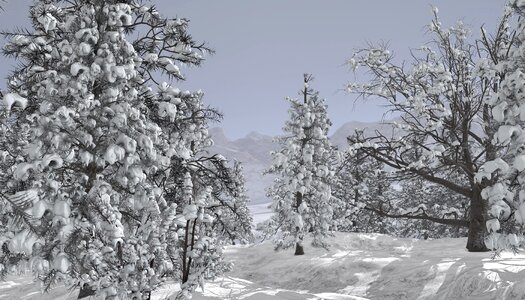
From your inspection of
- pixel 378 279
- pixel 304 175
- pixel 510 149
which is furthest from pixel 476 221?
pixel 304 175

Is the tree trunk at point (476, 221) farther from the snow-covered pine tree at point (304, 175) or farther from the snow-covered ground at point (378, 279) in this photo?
the snow-covered pine tree at point (304, 175)

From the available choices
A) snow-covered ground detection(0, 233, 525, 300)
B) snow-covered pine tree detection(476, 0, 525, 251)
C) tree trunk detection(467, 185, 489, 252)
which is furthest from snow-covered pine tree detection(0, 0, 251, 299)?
tree trunk detection(467, 185, 489, 252)

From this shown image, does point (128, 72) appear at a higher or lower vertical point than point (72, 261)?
higher

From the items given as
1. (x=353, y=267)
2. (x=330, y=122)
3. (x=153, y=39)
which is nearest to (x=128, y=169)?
(x=153, y=39)

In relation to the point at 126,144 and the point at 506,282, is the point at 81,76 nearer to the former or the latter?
the point at 126,144

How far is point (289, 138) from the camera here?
22219 mm

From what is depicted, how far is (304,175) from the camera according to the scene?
21344mm

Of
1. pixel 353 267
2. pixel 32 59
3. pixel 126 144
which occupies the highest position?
pixel 32 59

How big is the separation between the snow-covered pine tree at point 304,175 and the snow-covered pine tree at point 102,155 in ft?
34.1

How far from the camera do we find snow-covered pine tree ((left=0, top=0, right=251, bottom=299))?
6656 mm

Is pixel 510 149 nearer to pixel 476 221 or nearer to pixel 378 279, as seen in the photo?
pixel 476 221

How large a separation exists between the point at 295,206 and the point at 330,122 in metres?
5.00

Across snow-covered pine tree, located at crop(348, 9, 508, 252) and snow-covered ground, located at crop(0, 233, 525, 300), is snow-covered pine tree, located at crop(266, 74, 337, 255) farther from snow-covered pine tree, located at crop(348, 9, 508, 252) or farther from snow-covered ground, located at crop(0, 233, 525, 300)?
snow-covered pine tree, located at crop(348, 9, 508, 252)

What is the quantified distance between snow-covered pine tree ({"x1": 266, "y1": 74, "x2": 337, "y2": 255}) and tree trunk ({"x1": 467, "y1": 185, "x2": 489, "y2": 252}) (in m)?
8.77
